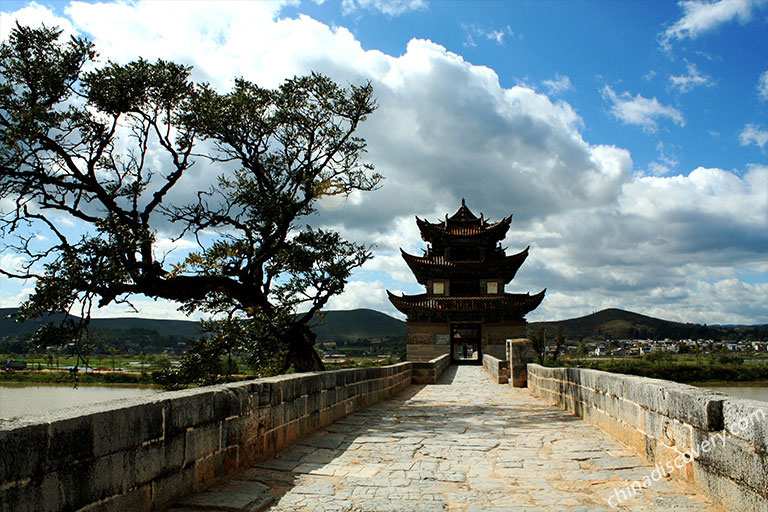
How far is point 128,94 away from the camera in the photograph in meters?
12.3

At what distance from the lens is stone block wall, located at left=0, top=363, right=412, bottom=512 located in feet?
8.34

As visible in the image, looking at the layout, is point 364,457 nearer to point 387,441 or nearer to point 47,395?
point 387,441

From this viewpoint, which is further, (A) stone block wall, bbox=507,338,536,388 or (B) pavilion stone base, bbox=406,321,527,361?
(B) pavilion stone base, bbox=406,321,527,361

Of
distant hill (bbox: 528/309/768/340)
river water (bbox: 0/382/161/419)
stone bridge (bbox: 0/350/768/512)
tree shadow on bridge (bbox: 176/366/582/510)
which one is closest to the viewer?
stone bridge (bbox: 0/350/768/512)

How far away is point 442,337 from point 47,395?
34.3 metres

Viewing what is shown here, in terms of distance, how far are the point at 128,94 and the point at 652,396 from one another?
1209 cm

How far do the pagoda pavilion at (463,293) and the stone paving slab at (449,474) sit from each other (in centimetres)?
2268

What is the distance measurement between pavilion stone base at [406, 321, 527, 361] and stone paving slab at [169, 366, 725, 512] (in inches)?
897

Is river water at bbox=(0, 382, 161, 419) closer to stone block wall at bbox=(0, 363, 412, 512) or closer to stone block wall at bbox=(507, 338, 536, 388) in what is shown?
stone block wall at bbox=(507, 338, 536, 388)

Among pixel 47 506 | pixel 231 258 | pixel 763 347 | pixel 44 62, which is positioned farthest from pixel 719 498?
pixel 763 347

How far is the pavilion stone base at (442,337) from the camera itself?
1193 inches

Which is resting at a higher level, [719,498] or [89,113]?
[89,113]

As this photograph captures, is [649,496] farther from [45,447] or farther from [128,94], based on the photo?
[128,94]

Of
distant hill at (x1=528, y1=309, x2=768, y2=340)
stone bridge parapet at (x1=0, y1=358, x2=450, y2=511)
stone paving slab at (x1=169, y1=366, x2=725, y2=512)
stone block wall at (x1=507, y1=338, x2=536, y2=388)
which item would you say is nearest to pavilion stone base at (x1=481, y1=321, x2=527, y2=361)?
stone block wall at (x1=507, y1=338, x2=536, y2=388)
